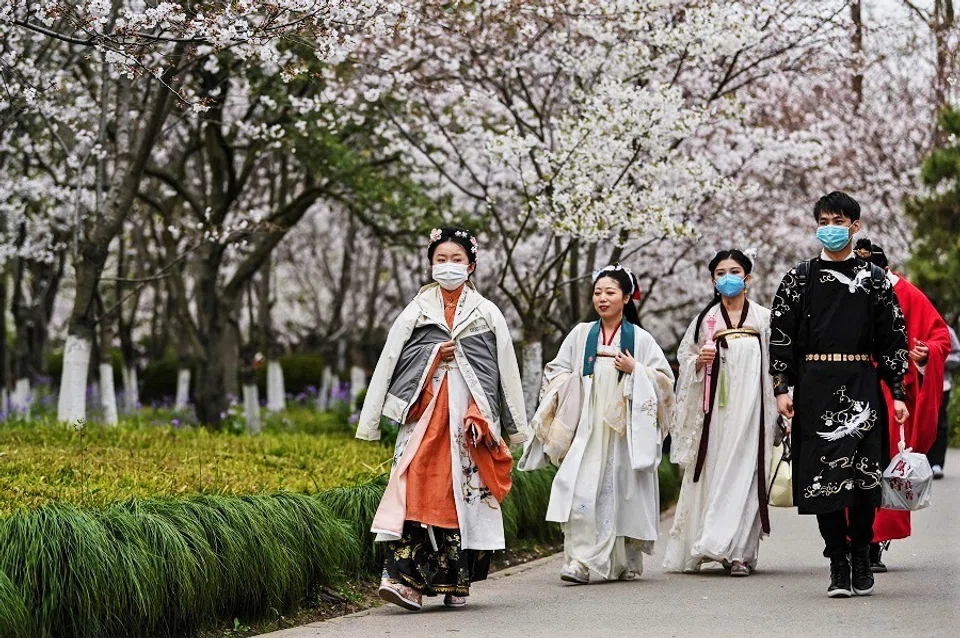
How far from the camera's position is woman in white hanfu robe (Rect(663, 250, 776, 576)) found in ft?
28.3

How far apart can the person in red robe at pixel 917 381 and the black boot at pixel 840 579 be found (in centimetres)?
97

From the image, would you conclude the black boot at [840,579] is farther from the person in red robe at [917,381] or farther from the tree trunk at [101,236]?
Result: the tree trunk at [101,236]

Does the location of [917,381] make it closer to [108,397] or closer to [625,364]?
[625,364]

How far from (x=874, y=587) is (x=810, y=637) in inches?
66.6

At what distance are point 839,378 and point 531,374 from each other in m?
5.66

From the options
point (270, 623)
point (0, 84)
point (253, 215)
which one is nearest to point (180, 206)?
point (253, 215)

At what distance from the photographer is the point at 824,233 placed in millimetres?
7410

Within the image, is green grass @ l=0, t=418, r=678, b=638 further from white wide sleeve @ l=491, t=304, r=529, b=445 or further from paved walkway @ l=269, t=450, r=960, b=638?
white wide sleeve @ l=491, t=304, r=529, b=445

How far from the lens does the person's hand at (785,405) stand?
735 centimetres

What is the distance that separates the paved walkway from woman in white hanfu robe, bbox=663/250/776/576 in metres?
0.27

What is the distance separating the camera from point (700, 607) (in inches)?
280

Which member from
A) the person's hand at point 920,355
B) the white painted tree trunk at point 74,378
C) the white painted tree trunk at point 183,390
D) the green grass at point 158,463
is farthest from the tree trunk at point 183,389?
the person's hand at point 920,355

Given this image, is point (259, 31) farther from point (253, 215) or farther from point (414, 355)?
point (253, 215)

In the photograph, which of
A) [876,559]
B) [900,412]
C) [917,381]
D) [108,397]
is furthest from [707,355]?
[108,397]
